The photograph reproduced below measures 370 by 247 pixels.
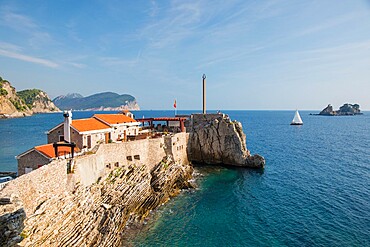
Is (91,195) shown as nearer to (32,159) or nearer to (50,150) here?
(50,150)

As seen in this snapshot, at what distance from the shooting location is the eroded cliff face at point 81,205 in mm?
16516

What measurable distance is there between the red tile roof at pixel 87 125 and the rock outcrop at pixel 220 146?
20063mm

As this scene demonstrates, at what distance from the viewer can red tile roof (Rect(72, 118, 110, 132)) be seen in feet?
103

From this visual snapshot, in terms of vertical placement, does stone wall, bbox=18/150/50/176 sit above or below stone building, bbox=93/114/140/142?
below

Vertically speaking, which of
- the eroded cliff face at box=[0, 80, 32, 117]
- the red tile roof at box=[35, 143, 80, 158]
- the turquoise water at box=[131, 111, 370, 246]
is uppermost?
the eroded cliff face at box=[0, 80, 32, 117]

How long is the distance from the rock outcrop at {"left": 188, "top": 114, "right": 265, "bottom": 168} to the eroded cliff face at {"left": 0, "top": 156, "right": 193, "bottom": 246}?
1702 cm

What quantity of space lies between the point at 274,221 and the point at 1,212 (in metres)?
24.8

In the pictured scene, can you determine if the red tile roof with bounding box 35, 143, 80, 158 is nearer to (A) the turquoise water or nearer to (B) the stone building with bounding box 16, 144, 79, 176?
(B) the stone building with bounding box 16, 144, 79, 176

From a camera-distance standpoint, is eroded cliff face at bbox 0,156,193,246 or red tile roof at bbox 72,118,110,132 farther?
red tile roof at bbox 72,118,110,132

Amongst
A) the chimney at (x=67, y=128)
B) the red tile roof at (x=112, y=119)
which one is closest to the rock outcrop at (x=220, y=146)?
the red tile roof at (x=112, y=119)

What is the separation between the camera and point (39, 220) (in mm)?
17547

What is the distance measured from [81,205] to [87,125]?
44.2ft

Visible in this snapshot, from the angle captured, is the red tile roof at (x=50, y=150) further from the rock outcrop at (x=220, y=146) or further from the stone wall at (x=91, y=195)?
the rock outcrop at (x=220, y=146)

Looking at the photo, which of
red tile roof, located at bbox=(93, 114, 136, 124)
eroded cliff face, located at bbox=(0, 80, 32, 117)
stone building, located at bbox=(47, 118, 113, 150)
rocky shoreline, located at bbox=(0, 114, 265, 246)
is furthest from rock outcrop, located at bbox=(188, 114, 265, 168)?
eroded cliff face, located at bbox=(0, 80, 32, 117)
